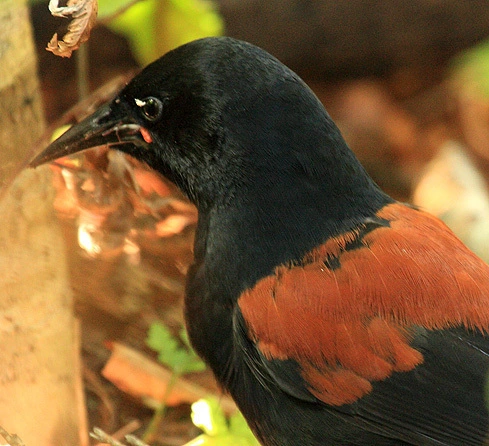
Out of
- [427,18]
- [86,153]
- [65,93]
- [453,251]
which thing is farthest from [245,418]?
[427,18]

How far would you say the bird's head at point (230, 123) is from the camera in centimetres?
212

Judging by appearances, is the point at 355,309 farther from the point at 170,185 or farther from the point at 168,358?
the point at 170,185

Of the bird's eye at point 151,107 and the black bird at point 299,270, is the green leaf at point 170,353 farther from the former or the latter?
the bird's eye at point 151,107

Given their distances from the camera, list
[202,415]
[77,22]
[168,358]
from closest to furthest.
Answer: [77,22]
[202,415]
[168,358]

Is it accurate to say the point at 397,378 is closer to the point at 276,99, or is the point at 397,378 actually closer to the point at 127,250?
the point at 276,99

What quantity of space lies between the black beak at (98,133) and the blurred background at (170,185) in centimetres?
17

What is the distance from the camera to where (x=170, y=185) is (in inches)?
108

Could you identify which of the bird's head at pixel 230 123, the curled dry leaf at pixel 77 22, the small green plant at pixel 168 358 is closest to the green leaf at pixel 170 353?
the small green plant at pixel 168 358

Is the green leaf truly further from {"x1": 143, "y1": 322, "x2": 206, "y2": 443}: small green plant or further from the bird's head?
the bird's head

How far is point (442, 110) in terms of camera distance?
5.36 meters

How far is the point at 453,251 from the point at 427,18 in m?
3.17

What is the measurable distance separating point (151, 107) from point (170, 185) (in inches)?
22.3

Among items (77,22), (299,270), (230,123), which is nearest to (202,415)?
(299,270)

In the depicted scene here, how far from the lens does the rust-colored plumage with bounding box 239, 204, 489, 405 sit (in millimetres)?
2027
